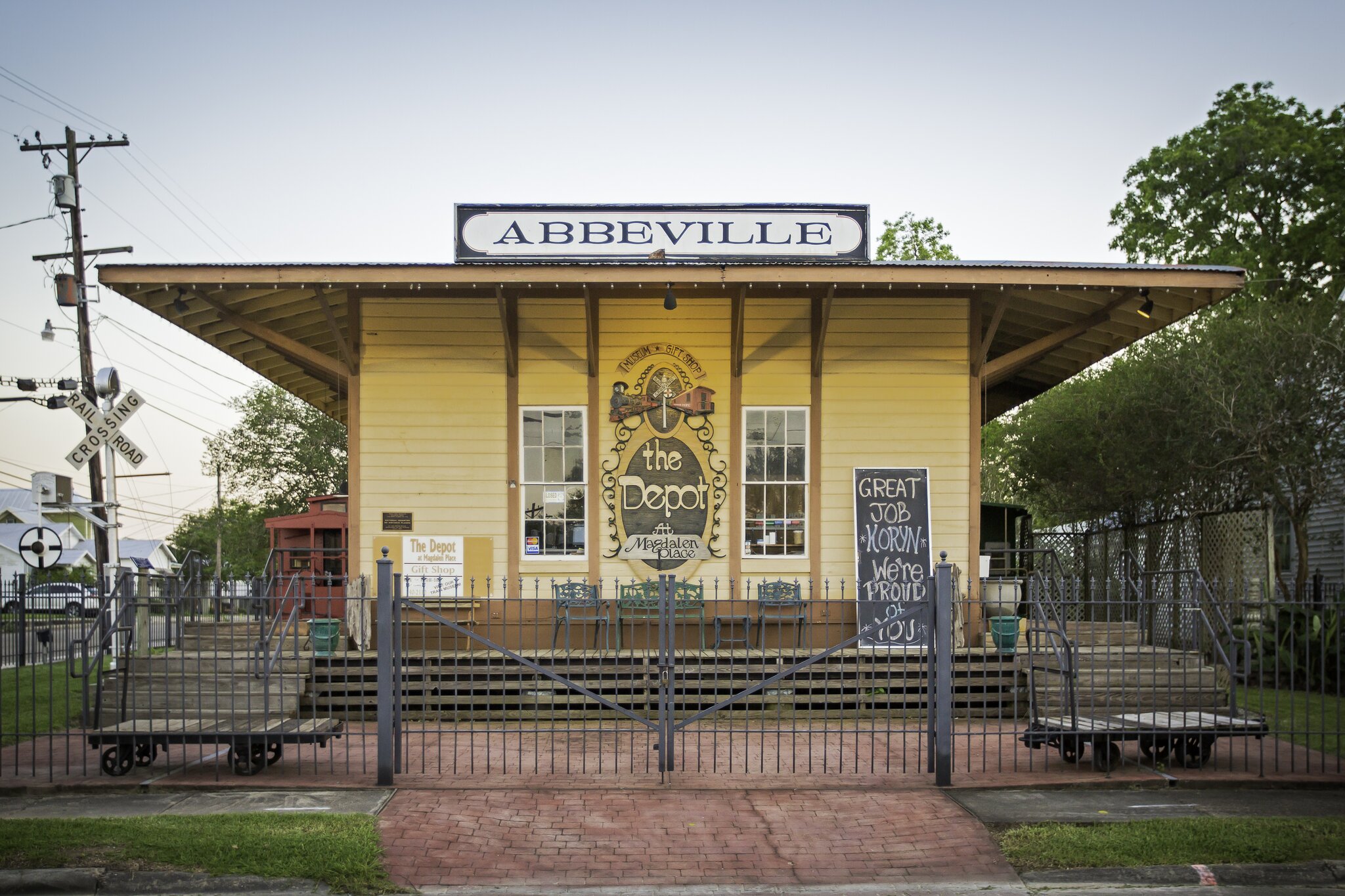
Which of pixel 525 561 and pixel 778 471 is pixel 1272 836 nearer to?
pixel 778 471

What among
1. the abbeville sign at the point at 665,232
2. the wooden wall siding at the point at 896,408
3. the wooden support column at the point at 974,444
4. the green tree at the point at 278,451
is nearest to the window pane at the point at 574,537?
the wooden wall siding at the point at 896,408

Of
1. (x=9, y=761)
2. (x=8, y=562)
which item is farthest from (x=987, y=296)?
(x=8, y=562)

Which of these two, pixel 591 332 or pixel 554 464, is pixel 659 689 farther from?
pixel 591 332

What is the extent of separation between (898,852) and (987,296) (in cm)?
907

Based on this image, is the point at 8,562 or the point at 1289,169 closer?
the point at 1289,169

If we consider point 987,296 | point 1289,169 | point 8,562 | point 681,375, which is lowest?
point 8,562

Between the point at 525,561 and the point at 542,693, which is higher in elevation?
the point at 525,561

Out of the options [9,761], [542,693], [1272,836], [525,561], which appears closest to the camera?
[1272,836]

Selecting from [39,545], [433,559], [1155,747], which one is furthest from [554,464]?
[1155,747]

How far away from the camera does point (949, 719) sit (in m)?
9.54

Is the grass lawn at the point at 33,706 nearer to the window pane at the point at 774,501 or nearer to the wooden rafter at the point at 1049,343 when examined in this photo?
the window pane at the point at 774,501

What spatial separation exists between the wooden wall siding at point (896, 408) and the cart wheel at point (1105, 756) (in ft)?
15.2

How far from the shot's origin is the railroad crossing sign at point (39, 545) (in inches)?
536

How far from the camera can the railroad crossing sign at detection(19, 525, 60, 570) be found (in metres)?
13.6
